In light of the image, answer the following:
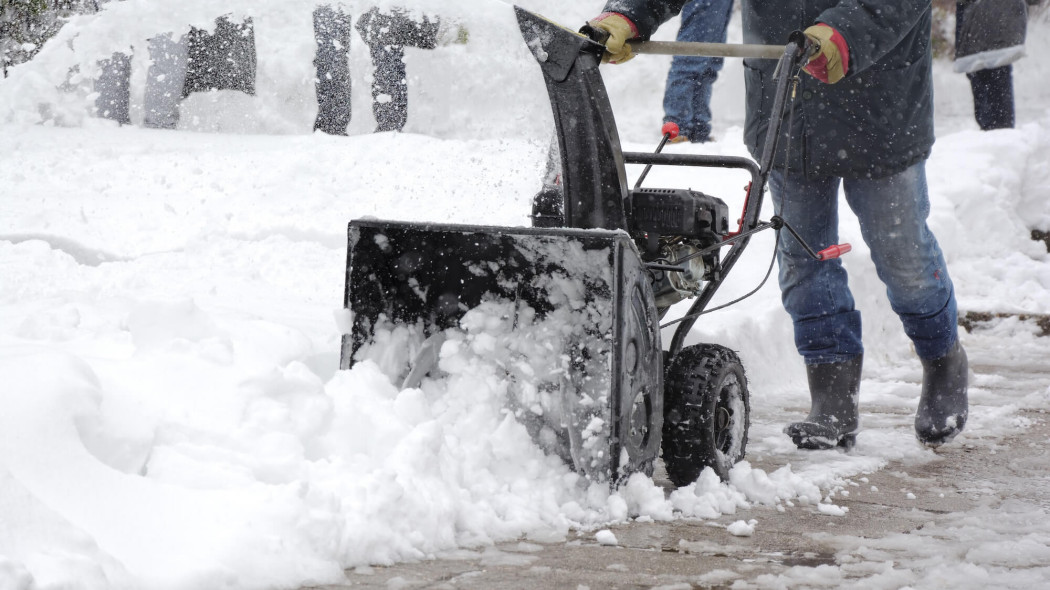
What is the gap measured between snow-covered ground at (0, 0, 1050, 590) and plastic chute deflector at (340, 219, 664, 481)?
9cm

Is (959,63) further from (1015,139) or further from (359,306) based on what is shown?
(359,306)

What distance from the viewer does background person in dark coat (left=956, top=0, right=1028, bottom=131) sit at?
8.61 meters

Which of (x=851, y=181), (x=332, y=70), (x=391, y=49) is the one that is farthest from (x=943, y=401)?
(x=391, y=49)

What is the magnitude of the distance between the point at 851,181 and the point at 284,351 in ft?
5.75

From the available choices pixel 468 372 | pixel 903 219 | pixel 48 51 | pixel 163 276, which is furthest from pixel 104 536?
pixel 48 51

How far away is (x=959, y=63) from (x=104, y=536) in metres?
8.59

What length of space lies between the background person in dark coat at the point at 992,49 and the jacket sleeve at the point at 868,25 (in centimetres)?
648

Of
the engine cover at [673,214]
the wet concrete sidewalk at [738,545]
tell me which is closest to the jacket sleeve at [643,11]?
the engine cover at [673,214]

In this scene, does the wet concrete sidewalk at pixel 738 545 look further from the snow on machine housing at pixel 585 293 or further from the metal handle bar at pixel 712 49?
the metal handle bar at pixel 712 49

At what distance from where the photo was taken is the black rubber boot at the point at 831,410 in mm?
3236

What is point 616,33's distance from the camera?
9.18ft

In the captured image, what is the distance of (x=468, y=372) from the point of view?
246 centimetres

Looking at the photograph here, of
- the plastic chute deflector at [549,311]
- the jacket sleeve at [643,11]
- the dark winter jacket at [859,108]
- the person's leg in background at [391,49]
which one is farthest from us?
the person's leg in background at [391,49]

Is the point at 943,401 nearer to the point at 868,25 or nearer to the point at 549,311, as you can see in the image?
the point at 868,25
